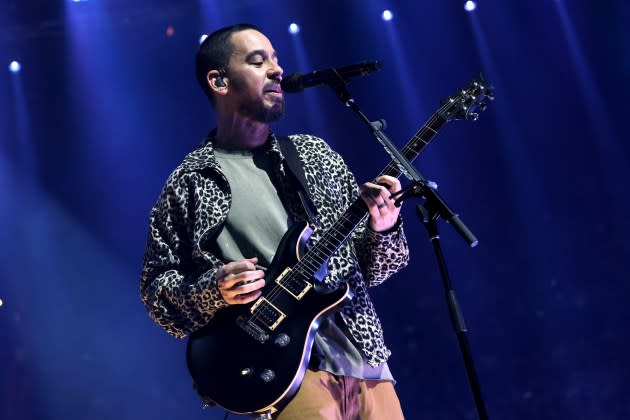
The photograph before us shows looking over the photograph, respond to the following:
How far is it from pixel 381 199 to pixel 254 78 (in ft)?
2.89

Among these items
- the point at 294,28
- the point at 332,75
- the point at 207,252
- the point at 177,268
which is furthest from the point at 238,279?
the point at 294,28

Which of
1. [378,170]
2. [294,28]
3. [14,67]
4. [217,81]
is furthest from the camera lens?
[14,67]

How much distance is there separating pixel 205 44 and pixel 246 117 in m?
0.50

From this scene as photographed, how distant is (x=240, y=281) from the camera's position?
2.47m

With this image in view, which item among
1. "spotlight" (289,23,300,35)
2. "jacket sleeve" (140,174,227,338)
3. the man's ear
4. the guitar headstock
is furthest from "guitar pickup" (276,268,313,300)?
"spotlight" (289,23,300,35)

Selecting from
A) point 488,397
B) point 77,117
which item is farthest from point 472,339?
point 77,117

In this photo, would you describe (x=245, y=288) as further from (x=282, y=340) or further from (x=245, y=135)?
(x=245, y=135)

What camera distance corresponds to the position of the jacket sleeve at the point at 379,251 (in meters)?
2.76

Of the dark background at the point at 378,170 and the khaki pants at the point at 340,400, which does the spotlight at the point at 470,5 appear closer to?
the dark background at the point at 378,170

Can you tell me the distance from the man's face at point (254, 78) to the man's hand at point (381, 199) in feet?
2.16

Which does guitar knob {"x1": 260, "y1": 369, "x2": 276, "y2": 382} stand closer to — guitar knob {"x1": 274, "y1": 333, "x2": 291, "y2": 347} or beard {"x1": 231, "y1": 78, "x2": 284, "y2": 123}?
guitar knob {"x1": 274, "y1": 333, "x2": 291, "y2": 347}

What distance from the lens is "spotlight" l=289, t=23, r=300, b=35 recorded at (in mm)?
6527

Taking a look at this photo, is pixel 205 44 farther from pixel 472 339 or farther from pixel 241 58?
pixel 472 339

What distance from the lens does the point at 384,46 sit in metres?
6.38
